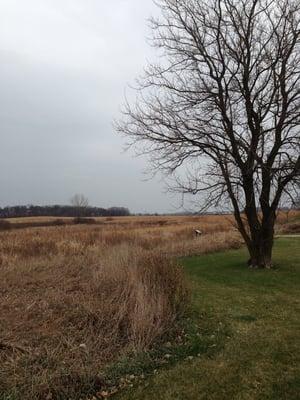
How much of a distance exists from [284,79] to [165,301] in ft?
31.0

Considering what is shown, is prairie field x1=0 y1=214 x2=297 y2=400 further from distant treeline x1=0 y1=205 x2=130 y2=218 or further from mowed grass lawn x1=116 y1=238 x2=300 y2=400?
distant treeline x1=0 y1=205 x2=130 y2=218

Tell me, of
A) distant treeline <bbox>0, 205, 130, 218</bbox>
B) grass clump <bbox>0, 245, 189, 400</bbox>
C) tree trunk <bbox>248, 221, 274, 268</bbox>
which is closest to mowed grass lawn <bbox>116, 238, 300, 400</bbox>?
grass clump <bbox>0, 245, 189, 400</bbox>

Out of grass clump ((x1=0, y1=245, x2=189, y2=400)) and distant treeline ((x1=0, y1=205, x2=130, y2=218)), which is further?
distant treeline ((x1=0, y1=205, x2=130, y2=218))

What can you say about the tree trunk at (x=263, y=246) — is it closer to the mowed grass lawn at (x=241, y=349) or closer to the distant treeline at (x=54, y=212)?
the mowed grass lawn at (x=241, y=349)

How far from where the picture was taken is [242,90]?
15320mm

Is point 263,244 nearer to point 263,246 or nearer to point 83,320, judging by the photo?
point 263,246

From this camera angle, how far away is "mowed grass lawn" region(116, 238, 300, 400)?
5.68 m

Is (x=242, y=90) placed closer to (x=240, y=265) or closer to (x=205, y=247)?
(x=240, y=265)

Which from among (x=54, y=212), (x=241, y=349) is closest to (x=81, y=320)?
(x=241, y=349)

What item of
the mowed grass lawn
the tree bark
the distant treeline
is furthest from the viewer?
the distant treeline

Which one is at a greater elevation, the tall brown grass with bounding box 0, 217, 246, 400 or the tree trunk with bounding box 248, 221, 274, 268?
the tree trunk with bounding box 248, 221, 274, 268

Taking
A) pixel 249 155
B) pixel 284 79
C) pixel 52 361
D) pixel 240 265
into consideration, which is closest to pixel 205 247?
pixel 240 265

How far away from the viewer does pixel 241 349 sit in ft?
23.3

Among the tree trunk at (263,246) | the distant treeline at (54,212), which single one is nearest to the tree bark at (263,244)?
the tree trunk at (263,246)
